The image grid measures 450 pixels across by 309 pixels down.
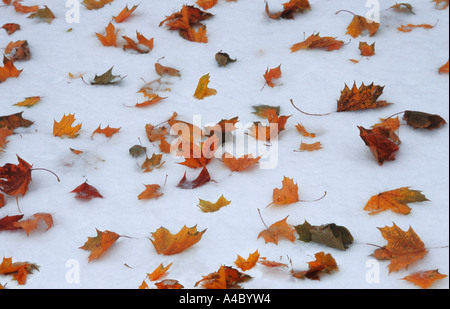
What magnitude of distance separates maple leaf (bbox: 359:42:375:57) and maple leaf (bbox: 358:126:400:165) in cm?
61

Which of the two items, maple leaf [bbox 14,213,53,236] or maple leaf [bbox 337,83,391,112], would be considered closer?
maple leaf [bbox 14,213,53,236]

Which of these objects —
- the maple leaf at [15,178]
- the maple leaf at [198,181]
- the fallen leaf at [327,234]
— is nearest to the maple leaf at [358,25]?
the maple leaf at [198,181]

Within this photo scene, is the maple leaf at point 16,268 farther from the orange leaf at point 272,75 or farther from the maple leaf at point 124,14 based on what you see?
the maple leaf at point 124,14

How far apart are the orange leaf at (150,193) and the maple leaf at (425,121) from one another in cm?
96

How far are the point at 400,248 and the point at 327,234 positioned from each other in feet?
0.66

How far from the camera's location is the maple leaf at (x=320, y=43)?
85.4 inches

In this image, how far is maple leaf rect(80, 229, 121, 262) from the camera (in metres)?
1.40

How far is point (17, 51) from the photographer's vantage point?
238 centimetres

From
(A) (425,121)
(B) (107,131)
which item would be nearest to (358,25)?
(A) (425,121)

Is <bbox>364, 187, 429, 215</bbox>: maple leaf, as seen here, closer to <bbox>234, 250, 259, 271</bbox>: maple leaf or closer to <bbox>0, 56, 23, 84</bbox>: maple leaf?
<bbox>234, 250, 259, 271</bbox>: maple leaf

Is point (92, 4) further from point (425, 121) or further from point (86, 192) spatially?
point (425, 121)

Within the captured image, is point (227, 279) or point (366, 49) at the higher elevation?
point (366, 49)

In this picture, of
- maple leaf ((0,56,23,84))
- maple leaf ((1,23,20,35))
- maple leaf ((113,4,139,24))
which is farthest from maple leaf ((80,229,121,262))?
maple leaf ((1,23,20,35))

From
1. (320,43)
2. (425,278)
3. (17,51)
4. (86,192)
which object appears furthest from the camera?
(17,51)
